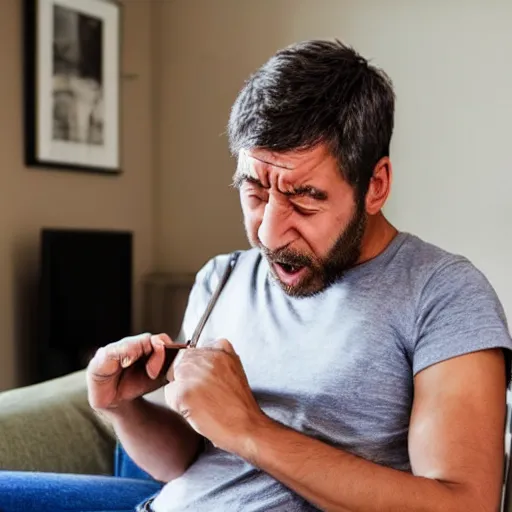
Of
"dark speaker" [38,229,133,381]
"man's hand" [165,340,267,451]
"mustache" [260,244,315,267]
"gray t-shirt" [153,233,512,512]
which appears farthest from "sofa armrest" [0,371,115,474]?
"dark speaker" [38,229,133,381]

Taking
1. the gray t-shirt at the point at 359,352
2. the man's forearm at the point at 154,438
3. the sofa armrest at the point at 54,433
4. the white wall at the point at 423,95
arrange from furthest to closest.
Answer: the white wall at the point at 423,95 → the sofa armrest at the point at 54,433 → the man's forearm at the point at 154,438 → the gray t-shirt at the point at 359,352

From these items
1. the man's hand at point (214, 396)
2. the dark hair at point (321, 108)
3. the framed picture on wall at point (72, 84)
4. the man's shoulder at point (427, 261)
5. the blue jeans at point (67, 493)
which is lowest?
the blue jeans at point (67, 493)

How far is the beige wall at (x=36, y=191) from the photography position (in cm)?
260

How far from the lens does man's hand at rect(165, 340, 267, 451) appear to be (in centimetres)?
93

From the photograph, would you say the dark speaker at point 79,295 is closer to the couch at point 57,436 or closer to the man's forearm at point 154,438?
the couch at point 57,436

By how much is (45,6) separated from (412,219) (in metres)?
1.44

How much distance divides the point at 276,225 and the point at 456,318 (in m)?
0.26

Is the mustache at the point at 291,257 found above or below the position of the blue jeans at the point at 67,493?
above

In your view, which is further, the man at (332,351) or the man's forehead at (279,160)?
the man's forehead at (279,160)

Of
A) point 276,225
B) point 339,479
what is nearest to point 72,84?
point 276,225

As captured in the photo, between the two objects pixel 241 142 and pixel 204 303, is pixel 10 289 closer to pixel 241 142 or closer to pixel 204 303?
pixel 204 303

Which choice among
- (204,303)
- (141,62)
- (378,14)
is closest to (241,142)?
(204,303)

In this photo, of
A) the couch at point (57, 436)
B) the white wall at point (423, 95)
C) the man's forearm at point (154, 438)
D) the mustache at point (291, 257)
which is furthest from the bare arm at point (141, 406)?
the white wall at point (423, 95)

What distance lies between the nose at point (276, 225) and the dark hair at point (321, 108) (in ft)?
0.26
